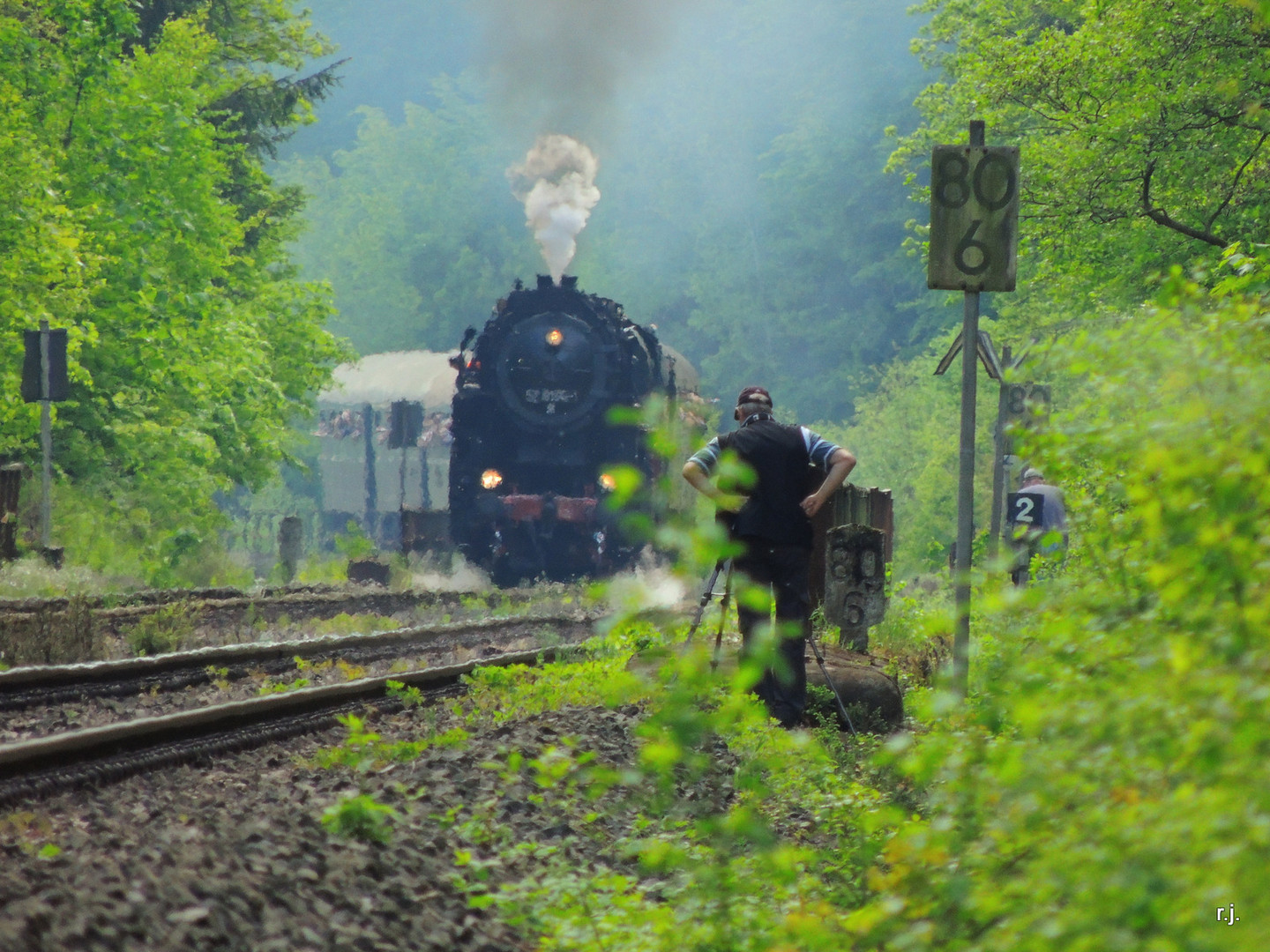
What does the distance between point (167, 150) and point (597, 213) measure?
126 feet

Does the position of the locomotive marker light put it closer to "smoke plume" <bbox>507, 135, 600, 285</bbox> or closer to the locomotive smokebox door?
the locomotive smokebox door

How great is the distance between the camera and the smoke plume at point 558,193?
28625 millimetres

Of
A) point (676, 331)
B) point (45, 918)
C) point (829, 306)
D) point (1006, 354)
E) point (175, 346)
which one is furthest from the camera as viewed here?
point (676, 331)

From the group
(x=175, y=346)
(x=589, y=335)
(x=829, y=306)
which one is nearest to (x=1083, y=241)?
(x=589, y=335)

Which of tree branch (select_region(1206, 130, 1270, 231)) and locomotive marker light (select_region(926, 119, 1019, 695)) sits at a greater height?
tree branch (select_region(1206, 130, 1270, 231))

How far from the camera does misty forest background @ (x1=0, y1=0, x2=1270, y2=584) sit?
15922 millimetres

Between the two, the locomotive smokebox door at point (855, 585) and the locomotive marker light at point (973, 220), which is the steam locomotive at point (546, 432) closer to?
the locomotive smokebox door at point (855, 585)

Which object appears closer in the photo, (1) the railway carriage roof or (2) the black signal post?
(2) the black signal post

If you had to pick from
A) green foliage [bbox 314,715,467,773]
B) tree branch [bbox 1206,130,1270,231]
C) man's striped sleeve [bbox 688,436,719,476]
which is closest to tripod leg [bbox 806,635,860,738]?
man's striped sleeve [bbox 688,436,719,476]

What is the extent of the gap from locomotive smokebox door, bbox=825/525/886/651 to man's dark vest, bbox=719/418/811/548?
1.80m

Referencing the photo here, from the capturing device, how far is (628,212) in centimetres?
5922

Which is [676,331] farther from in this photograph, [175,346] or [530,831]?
[530,831]

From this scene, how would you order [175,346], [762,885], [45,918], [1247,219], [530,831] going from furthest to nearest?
1. [175,346]
2. [1247,219]
3. [530,831]
4. [762,885]
5. [45,918]

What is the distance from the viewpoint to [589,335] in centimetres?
2038
